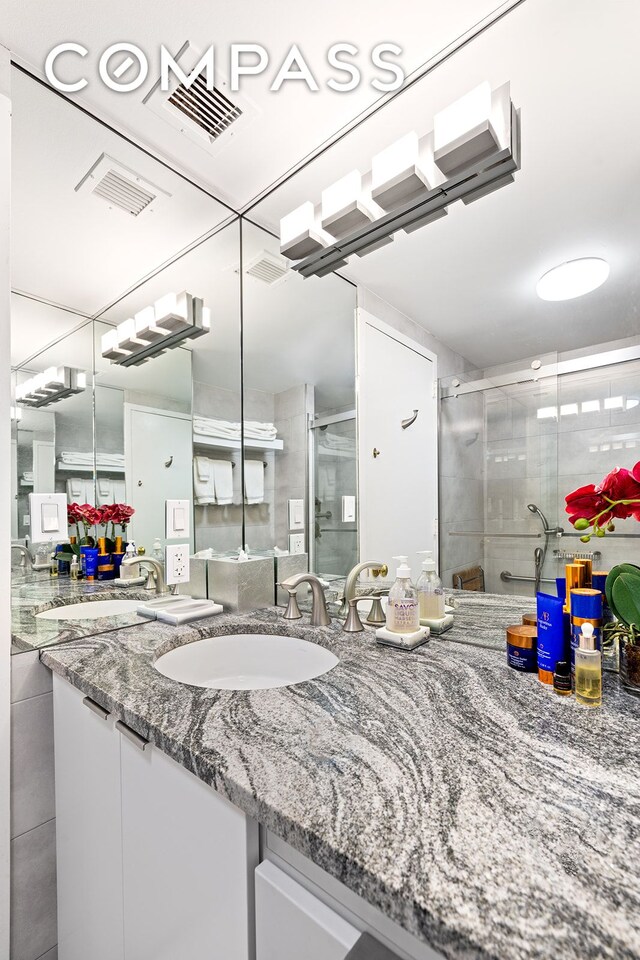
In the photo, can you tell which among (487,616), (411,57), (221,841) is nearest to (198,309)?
(411,57)

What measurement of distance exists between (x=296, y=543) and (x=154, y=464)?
22.6 inches

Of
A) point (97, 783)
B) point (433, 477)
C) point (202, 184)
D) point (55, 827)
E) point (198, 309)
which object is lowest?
point (55, 827)

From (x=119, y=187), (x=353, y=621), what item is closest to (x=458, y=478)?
(x=353, y=621)

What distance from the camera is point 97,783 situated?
93 centimetres

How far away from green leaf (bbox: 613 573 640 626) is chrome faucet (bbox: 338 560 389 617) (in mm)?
668

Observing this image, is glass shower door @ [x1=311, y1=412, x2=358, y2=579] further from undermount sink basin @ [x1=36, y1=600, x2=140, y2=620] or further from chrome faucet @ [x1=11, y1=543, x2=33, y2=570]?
chrome faucet @ [x1=11, y1=543, x2=33, y2=570]

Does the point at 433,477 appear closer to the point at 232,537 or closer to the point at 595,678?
the point at 595,678

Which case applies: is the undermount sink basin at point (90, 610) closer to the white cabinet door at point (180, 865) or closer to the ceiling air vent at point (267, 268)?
the white cabinet door at point (180, 865)

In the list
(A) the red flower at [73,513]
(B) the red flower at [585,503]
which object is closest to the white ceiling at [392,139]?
(B) the red flower at [585,503]

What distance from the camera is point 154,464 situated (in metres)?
1.58

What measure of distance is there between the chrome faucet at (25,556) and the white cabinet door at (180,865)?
0.59 meters

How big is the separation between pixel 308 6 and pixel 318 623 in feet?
4.93

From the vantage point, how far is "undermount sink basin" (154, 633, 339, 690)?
1207 mm

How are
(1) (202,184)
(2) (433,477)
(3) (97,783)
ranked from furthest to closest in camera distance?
(1) (202,184), (2) (433,477), (3) (97,783)
